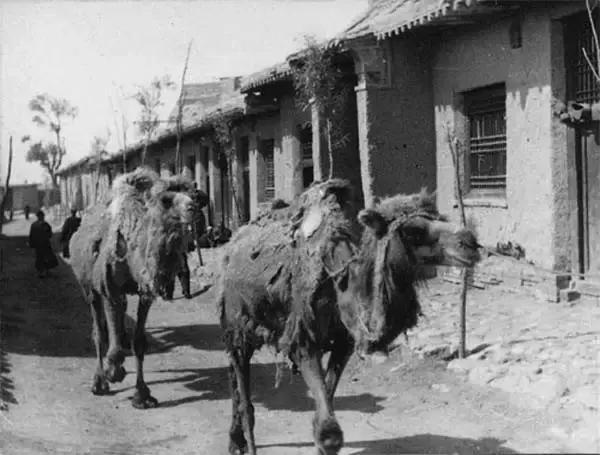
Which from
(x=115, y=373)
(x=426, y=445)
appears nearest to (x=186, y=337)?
(x=115, y=373)

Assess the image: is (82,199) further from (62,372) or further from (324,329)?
(324,329)

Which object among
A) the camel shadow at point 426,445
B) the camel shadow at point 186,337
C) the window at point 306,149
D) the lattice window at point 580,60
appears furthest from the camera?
the window at point 306,149

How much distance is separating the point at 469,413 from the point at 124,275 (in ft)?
11.6

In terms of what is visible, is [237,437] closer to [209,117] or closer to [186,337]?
[186,337]

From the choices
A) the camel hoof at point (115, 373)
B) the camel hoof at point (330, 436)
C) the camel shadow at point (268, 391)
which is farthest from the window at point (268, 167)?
the camel hoof at point (330, 436)

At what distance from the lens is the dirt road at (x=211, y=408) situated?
17.5ft

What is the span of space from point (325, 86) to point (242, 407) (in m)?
6.56

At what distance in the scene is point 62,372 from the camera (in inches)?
320

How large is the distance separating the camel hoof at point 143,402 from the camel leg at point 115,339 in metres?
0.38

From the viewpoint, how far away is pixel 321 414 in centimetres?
398

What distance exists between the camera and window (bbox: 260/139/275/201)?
15.3 meters

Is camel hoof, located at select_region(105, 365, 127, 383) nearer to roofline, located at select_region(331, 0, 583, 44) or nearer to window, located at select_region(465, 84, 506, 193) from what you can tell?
roofline, located at select_region(331, 0, 583, 44)

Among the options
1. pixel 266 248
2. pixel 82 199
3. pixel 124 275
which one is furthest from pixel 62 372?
pixel 82 199

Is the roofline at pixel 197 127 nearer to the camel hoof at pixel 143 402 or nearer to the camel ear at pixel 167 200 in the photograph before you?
the camel ear at pixel 167 200
